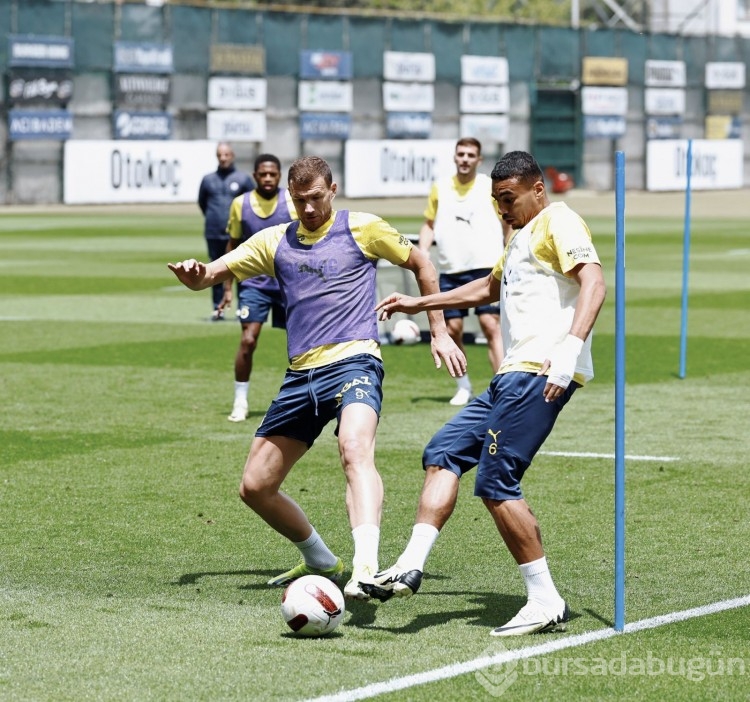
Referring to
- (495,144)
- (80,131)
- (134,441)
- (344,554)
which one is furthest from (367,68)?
(344,554)

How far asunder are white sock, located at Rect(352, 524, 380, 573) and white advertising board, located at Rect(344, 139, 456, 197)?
49.6 metres

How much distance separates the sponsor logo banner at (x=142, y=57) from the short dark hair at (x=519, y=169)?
149ft

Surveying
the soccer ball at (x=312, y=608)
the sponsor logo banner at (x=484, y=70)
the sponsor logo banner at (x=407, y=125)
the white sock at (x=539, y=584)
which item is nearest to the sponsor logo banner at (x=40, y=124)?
the sponsor logo banner at (x=407, y=125)

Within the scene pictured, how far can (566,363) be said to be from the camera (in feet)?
22.7

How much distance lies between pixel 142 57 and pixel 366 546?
152ft

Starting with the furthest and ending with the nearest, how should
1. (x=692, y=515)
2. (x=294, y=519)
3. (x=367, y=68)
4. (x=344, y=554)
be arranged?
(x=367, y=68) → (x=692, y=515) → (x=344, y=554) → (x=294, y=519)

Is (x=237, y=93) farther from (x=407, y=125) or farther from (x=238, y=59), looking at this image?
(x=407, y=125)

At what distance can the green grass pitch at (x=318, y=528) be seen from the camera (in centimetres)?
656

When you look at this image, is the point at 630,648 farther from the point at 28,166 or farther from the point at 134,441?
the point at 28,166

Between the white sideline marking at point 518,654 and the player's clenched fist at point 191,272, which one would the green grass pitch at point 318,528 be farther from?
the player's clenched fist at point 191,272

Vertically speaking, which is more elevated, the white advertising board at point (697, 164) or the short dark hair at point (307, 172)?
the white advertising board at point (697, 164)

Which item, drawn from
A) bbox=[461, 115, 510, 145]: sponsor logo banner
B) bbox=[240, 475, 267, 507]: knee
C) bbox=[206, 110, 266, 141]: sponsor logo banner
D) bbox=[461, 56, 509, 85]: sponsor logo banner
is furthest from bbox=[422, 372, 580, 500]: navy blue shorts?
bbox=[461, 56, 509, 85]: sponsor logo banner

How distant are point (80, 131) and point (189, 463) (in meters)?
40.0

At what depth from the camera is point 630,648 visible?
6824 millimetres
